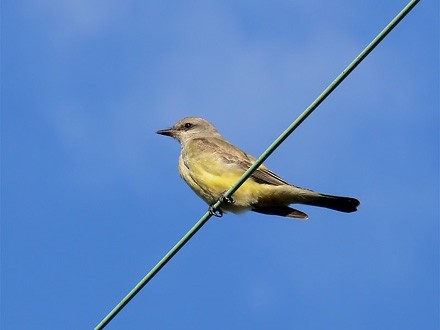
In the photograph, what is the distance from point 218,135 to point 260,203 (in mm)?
2026

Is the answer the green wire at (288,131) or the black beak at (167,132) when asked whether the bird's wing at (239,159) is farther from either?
the green wire at (288,131)

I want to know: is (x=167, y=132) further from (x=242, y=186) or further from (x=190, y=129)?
(x=242, y=186)

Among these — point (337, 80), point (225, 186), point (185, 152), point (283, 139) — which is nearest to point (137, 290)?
point (283, 139)

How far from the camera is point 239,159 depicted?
9.35 metres

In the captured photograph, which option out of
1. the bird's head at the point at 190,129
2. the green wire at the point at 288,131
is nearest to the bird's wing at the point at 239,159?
the bird's head at the point at 190,129

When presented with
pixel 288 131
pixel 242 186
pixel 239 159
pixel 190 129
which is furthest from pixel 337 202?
pixel 288 131

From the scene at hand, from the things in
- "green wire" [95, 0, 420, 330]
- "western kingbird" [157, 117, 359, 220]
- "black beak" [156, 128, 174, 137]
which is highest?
"black beak" [156, 128, 174, 137]

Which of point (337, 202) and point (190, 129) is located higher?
point (190, 129)

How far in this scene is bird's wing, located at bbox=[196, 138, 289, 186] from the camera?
29.5 feet

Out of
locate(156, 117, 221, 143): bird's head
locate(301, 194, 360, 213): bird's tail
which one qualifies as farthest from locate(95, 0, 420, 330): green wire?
locate(156, 117, 221, 143): bird's head

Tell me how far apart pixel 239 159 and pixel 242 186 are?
475mm

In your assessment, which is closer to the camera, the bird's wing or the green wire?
the green wire

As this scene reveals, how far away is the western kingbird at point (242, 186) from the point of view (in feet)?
29.0

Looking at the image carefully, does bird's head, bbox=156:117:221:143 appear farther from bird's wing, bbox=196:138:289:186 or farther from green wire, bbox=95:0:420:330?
green wire, bbox=95:0:420:330
